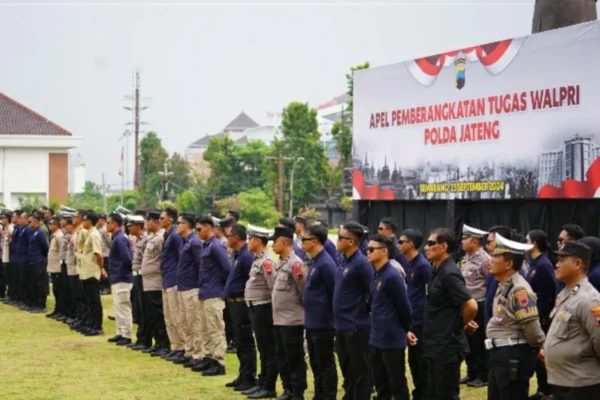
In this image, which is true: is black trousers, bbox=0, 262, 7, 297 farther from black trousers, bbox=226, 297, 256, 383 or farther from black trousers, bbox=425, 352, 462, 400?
black trousers, bbox=425, 352, 462, 400

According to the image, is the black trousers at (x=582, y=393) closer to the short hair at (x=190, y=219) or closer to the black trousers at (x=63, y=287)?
the short hair at (x=190, y=219)

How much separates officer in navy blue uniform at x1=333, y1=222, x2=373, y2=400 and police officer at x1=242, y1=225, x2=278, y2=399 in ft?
5.34

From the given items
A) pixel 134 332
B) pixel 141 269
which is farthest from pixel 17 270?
pixel 141 269

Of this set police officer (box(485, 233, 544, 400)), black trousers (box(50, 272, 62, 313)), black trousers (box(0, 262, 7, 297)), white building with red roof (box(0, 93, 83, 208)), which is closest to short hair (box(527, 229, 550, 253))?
police officer (box(485, 233, 544, 400))

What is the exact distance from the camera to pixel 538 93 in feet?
52.7

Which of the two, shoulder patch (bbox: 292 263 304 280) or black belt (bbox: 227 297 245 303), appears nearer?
shoulder patch (bbox: 292 263 304 280)

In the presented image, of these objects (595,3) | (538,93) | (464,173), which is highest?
(595,3)

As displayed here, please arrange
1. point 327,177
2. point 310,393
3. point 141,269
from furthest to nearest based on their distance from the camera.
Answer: point 327,177 < point 141,269 < point 310,393

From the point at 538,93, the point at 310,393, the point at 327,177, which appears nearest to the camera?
the point at 310,393

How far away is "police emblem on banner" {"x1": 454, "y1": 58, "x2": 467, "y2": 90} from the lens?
58.6ft

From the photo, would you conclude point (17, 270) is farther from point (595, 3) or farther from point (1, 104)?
point (1, 104)

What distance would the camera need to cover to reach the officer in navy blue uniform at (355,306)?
8.98 metres

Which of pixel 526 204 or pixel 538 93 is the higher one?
pixel 538 93

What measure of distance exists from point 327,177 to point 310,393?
61.6 metres
